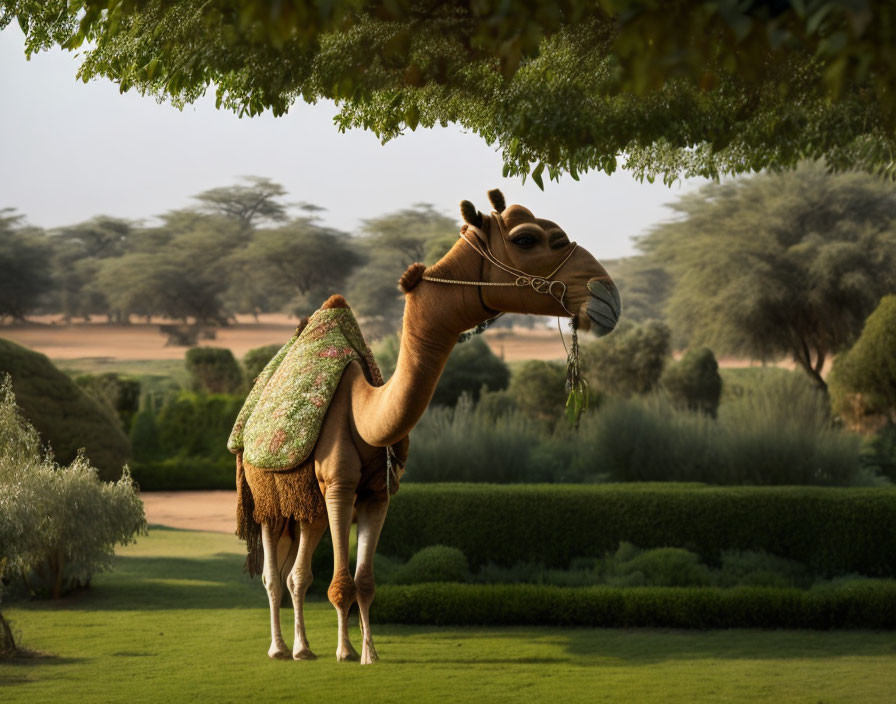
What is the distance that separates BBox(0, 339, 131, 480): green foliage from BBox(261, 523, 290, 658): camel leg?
A: 713 cm

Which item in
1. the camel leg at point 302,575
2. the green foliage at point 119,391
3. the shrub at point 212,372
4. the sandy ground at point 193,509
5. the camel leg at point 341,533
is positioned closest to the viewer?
the camel leg at point 341,533

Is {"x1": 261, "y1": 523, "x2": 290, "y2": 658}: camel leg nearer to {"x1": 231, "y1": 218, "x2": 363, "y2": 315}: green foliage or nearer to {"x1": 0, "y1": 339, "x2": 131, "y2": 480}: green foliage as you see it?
{"x1": 0, "y1": 339, "x2": 131, "y2": 480}: green foliage

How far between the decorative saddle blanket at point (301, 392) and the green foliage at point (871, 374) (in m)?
14.1

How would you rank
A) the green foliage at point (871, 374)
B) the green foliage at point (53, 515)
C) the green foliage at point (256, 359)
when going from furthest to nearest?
the green foliage at point (256, 359) < the green foliage at point (871, 374) < the green foliage at point (53, 515)

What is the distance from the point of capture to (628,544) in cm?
1045

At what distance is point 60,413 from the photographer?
1368 cm

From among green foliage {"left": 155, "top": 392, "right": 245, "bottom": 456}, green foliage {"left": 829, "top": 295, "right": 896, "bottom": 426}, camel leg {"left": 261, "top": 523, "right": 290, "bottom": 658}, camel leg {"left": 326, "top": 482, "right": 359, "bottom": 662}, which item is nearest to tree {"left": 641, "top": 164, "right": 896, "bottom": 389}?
green foliage {"left": 829, "top": 295, "right": 896, "bottom": 426}

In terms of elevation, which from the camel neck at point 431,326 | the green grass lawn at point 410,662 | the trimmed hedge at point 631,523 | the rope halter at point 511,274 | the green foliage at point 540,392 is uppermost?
the rope halter at point 511,274

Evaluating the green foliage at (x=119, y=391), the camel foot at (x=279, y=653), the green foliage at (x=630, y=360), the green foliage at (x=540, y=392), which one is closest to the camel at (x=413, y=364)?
the camel foot at (x=279, y=653)

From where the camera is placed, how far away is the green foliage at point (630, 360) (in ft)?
94.0

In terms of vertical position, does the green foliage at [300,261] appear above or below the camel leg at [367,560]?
above

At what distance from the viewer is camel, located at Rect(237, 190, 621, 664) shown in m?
5.39

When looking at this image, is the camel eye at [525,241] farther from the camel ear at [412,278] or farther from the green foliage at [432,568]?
the green foliage at [432,568]

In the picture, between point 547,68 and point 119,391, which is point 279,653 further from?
point 119,391
